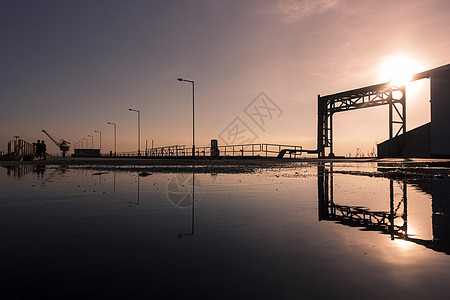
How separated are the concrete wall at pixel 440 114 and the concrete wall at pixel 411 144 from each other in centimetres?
396

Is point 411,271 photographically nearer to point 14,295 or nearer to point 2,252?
point 14,295

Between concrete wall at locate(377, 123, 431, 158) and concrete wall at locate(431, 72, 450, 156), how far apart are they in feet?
13.0

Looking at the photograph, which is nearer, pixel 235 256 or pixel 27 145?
pixel 235 256

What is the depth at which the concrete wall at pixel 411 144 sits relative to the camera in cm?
3425

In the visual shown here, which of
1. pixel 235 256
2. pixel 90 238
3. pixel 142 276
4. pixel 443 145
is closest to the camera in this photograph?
pixel 142 276

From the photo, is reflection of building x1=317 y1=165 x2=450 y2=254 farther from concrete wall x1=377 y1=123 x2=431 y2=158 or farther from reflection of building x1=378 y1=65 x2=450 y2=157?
concrete wall x1=377 y1=123 x2=431 y2=158

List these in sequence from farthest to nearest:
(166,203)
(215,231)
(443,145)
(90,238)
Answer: (443,145) → (166,203) → (215,231) → (90,238)

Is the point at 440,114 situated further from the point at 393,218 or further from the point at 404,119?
the point at 393,218

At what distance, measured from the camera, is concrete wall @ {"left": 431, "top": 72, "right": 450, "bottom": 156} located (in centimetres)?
2916

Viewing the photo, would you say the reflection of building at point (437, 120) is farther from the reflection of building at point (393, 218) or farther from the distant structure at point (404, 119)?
the reflection of building at point (393, 218)

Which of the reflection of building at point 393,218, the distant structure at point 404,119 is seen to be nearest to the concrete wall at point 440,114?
the distant structure at point 404,119

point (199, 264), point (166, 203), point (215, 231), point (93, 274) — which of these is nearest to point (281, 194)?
point (166, 203)

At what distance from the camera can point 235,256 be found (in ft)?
10.6

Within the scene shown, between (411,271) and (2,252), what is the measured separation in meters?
3.94
